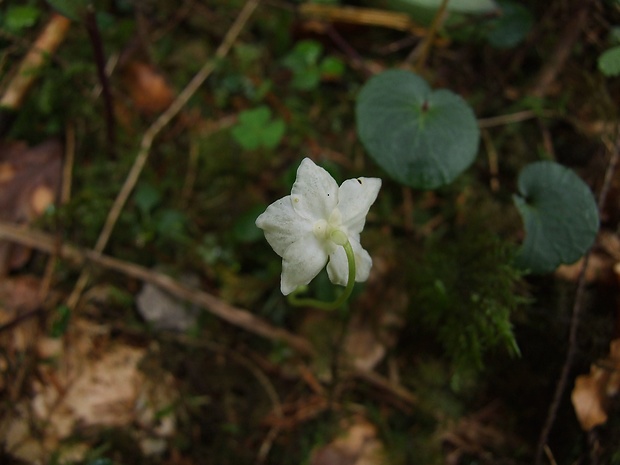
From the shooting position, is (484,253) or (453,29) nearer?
(484,253)

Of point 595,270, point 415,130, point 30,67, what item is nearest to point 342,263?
point 415,130

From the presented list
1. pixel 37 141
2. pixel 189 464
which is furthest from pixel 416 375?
pixel 37 141

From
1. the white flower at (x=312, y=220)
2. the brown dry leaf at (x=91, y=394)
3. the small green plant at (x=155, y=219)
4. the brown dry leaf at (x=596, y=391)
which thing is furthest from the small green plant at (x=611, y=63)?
the brown dry leaf at (x=91, y=394)

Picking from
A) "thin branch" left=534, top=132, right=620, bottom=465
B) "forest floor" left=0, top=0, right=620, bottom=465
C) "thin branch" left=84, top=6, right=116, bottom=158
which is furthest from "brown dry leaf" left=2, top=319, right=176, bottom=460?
"thin branch" left=534, top=132, right=620, bottom=465

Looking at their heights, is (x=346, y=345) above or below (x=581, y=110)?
below

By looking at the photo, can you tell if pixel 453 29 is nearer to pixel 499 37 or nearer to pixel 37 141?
pixel 499 37

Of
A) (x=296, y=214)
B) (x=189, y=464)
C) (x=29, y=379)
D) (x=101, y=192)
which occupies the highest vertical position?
(x=296, y=214)
